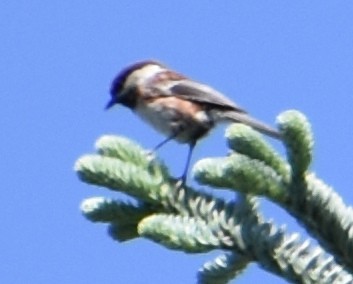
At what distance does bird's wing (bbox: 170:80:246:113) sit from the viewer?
16.1 feet

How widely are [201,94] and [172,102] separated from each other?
0.18m

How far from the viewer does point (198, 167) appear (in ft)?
6.20

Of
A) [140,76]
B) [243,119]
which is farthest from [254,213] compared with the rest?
[140,76]

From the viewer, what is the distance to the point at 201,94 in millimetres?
5027

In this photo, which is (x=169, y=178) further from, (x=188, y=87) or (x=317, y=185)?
(x=188, y=87)

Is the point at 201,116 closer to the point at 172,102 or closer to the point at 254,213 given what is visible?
the point at 172,102

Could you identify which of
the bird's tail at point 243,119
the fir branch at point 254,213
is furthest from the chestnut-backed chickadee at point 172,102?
the fir branch at point 254,213

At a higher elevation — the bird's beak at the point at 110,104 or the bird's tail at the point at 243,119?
the bird's beak at the point at 110,104

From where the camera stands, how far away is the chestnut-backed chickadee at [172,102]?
4.92 meters

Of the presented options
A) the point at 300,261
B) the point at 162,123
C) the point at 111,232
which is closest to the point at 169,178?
the point at 111,232

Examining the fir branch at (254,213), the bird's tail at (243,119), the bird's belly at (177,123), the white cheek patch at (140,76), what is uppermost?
the white cheek patch at (140,76)

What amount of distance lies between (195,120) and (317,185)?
311 cm

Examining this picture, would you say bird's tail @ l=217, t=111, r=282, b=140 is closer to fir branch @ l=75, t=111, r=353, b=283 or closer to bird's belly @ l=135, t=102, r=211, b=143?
bird's belly @ l=135, t=102, r=211, b=143

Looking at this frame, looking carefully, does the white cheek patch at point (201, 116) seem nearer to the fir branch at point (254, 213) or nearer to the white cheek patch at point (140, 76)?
the white cheek patch at point (140, 76)
